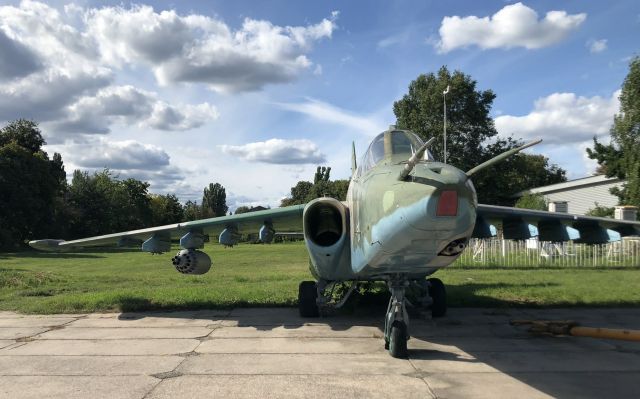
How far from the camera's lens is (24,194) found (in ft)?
146

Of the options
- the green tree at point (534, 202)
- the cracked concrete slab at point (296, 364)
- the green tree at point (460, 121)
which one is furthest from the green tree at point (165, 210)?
the cracked concrete slab at point (296, 364)

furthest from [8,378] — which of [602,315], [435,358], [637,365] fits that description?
[602,315]

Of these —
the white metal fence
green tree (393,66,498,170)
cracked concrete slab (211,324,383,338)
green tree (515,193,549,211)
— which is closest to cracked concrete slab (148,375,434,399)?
cracked concrete slab (211,324,383,338)

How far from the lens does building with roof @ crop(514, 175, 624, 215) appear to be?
120 ft

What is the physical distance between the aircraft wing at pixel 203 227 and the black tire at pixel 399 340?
14.0 feet

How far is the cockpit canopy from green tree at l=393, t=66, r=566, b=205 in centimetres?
3189

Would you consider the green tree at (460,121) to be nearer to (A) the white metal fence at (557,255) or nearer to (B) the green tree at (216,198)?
(A) the white metal fence at (557,255)

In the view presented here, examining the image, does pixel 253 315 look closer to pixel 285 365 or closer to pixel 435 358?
pixel 285 365

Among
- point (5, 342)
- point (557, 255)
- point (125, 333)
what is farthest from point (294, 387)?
point (557, 255)

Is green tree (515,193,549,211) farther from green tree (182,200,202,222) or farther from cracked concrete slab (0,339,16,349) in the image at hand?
green tree (182,200,202,222)

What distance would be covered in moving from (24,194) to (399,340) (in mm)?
47124

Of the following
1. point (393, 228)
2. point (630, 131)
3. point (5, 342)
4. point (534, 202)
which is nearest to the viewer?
point (393, 228)

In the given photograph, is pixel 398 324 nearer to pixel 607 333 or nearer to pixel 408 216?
pixel 408 216

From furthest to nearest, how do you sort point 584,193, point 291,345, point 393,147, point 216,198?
point 216,198 → point 584,193 → point 291,345 → point 393,147
